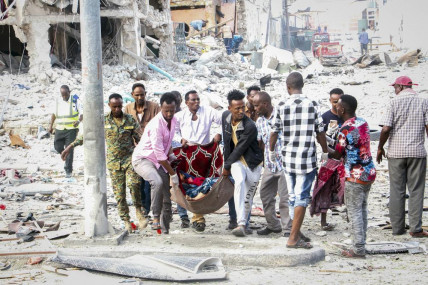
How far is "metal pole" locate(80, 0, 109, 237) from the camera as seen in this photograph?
5484mm

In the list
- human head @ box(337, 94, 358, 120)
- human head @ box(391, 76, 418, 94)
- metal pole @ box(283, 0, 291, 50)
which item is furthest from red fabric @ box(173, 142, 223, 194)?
metal pole @ box(283, 0, 291, 50)

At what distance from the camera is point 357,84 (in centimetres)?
2100

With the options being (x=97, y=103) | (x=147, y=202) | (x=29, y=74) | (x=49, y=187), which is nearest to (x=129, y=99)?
→ (x=29, y=74)

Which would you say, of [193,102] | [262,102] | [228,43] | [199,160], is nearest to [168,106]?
[193,102]

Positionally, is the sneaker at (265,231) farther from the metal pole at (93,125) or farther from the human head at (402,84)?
the human head at (402,84)

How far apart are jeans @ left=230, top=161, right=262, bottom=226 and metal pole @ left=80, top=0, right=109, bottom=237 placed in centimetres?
142

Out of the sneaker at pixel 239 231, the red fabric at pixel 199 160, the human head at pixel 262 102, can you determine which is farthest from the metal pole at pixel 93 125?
Result: the human head at pixel 262 102

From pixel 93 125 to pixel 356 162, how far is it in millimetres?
2692

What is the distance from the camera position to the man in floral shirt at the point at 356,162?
5.20 meters

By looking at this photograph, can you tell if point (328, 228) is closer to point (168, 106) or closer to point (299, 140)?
point (299, 140)

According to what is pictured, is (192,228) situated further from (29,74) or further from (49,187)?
(29,74)

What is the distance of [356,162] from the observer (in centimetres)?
523

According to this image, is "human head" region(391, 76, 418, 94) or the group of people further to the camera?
"human head" region(391, 76, 418, 94)

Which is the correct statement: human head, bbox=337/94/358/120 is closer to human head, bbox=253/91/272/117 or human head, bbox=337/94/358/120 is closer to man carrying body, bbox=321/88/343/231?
man carrying body, bbox=321/88/343/231
